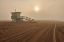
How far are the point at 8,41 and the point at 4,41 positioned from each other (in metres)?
0.50

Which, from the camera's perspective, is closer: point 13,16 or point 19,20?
point 13,16

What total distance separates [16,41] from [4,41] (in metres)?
1.49

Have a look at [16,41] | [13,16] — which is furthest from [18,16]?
[16,41]

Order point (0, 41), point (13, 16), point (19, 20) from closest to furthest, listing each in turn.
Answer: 1. point (0, 41)
2. point (13, 16)
3. point (19, 20)

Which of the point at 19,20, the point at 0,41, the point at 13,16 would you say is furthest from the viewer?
the point at 19,20

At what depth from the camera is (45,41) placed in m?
14.7

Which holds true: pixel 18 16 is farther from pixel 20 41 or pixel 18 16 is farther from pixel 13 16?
pixel 20 41

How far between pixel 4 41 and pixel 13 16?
162 ft

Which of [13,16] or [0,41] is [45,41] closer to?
[0,41]

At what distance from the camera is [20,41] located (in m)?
14.3

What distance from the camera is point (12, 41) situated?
14.1 m

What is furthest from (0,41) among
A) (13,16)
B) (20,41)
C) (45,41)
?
(13,16)

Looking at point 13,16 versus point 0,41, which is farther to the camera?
point 13,16

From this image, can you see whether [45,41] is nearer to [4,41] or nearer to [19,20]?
[4,41]
